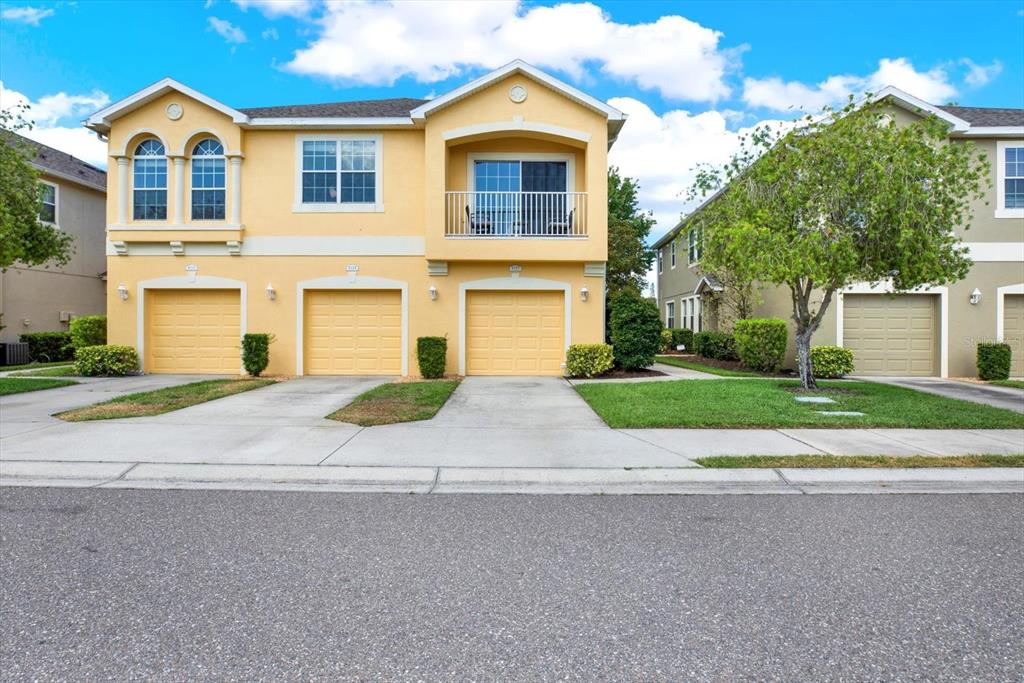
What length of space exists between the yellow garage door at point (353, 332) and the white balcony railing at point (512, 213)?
272 cm

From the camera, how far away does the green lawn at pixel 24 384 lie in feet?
39.5

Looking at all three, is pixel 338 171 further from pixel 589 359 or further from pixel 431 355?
pixel 589 359

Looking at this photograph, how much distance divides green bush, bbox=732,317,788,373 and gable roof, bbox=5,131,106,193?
918 inches

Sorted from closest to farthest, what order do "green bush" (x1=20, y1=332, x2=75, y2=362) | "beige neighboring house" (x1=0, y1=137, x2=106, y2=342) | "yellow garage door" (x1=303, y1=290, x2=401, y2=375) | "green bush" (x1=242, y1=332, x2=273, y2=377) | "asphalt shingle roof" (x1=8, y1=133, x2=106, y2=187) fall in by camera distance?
"green bush" (x1=242, y1=332, x2=273, y2=377), "yellow garage door" (x1=303, y1=290, x2=401, y2=375), "green bush" (x1=20, y1=332, x2=75, y2=362), "beige neighboring house" (x1=0, y1=137, x2=106, y2=342), "asphalt shingle roof" (x1=8, y1=133, x2=106, y2=187)

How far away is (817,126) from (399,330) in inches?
423

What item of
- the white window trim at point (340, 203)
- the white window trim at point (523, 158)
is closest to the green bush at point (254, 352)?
the white window trim at point (340, 203)

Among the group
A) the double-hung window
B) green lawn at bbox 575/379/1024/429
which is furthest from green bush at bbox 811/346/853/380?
the double-hung window

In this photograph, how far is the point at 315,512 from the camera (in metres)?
5.01

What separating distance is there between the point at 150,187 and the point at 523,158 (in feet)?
33.1

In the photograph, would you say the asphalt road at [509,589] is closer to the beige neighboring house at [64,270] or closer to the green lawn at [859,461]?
the green lawn at [859,461]

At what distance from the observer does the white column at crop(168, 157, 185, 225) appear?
15539mm

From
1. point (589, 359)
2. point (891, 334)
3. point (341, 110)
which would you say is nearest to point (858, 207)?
point (589, 359)

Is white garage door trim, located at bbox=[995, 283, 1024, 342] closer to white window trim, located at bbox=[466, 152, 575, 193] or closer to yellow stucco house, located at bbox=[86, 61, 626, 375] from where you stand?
yellow stucco house, located at bbox=[86, 61, 626, 375]

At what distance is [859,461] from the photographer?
6.50 metres
